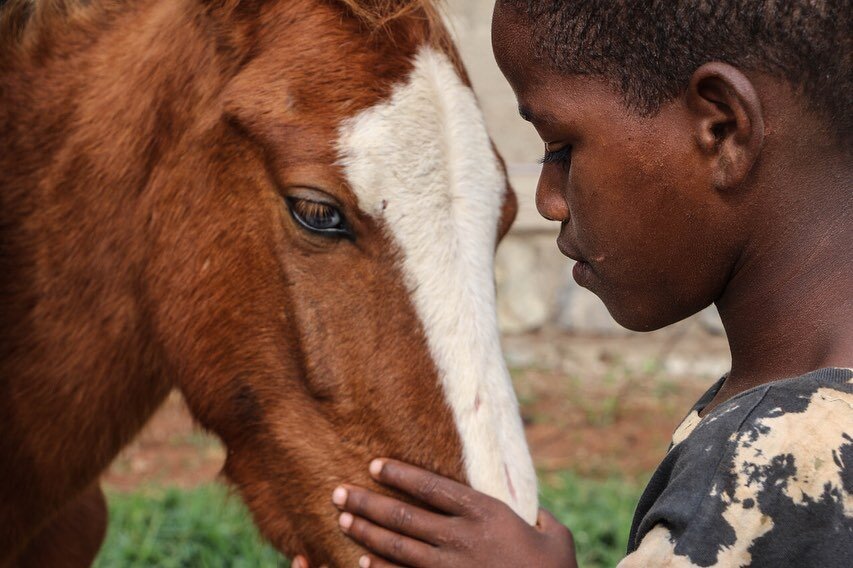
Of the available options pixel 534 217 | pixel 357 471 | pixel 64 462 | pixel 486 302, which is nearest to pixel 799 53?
pixel 486 302

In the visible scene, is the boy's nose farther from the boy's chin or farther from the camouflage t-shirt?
the camouflage t-shirt

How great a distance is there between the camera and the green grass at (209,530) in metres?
3.48

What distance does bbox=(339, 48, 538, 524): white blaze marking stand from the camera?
Result: 1838mm

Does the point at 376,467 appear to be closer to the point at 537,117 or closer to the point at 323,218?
the point at 323,218

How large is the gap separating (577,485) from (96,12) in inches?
114

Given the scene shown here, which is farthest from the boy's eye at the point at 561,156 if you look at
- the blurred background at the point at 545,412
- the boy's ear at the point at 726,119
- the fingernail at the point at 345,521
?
the blurred background at the point at 545,412

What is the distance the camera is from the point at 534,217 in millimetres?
5926

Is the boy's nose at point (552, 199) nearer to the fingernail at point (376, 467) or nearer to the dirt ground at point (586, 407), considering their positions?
the fingernail at point (376, 467)

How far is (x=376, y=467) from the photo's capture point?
1878mm

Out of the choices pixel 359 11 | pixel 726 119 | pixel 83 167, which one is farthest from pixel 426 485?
pixel 83 167

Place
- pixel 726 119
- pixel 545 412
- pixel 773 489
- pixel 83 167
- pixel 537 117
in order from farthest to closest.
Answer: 1. pixel 545 412
2. pixel 83 167
3. pixel 537 117
4. pixel 726 119
5. pixel 773 489

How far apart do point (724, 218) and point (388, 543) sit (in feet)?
2.70

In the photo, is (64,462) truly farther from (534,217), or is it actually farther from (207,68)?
(534,217)

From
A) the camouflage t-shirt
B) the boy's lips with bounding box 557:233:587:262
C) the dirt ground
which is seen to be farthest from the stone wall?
the camouflage t-shirt
